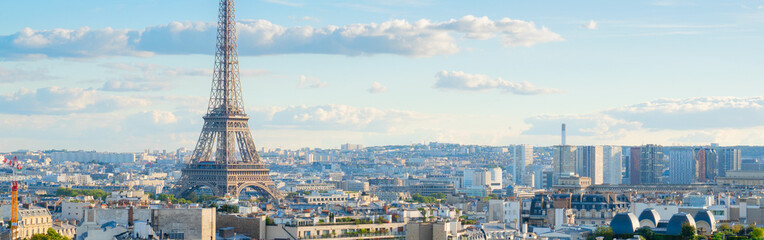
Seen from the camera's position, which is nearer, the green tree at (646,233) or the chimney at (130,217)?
the chimney at (130,217)

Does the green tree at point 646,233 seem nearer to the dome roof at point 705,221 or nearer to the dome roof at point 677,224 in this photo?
the dome roof at point 677,224

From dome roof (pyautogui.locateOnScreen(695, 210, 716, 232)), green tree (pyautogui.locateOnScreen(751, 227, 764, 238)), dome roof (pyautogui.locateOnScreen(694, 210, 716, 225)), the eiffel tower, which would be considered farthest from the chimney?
the eiffel tower

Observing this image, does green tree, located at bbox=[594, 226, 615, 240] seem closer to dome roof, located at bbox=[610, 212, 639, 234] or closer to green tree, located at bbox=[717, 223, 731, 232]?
dome roof, located at bbox=[610, 212, 639, 234]

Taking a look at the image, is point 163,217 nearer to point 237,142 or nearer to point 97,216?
point 97,216

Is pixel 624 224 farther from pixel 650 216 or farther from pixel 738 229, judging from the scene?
pixel 738 229

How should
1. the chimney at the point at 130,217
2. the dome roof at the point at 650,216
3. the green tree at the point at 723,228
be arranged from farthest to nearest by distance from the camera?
1. the dome roof at the point at 650,216
2. the green tree at the point at 723,228
3. the chimney at the point at 130,217

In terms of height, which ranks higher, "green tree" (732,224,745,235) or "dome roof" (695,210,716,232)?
"dome roof" (695,210,716,232)

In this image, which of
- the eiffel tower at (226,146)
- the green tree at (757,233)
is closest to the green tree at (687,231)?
the green tree at (757,233)
